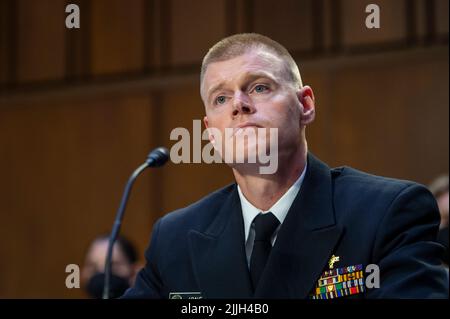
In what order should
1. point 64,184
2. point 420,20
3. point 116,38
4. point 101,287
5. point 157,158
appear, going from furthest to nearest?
1. point 64,184
2. point 116,38
3. point 420,20
4. point 101,287
5. point 157,158

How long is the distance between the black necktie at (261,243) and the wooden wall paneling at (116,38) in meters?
4.22

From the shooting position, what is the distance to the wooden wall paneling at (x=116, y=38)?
622cm

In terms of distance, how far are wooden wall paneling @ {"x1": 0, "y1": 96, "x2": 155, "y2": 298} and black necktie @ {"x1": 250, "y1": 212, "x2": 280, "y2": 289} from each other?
4.23m

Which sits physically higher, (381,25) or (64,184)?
(381,25)

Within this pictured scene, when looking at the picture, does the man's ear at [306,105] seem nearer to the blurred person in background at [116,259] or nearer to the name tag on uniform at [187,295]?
the name tag on uniform at [187,295]

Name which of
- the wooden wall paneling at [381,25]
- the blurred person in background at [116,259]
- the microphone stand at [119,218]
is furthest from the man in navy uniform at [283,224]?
the wooden wall paneling at [381,25]

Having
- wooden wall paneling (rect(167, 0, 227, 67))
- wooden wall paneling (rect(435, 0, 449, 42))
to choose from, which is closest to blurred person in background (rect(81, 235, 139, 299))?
wooden wall paneling (rect(167, 0, 227, 67))

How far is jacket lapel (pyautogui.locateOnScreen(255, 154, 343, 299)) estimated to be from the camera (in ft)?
6.61

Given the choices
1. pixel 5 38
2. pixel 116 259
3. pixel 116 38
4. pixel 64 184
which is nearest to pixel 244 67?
pixel 116 259

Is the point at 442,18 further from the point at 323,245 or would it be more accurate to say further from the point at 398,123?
the point at 323,245

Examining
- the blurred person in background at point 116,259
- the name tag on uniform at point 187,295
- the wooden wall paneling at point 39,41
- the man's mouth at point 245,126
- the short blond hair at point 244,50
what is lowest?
the blurred person in background at point 116,259

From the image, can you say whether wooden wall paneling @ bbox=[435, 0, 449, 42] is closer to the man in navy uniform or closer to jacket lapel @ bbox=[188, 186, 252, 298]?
the man in navy uniform

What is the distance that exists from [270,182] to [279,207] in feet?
0.26

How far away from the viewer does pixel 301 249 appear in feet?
6.80
